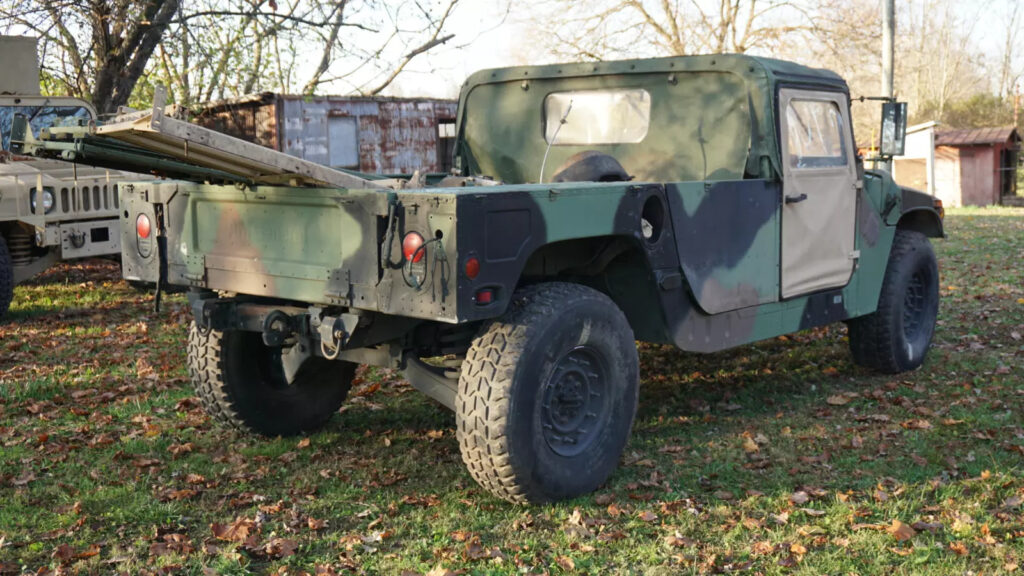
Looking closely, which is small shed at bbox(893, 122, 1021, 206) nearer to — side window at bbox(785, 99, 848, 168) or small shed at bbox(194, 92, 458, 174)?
small shed at bbox(194, 92, 458, 174)

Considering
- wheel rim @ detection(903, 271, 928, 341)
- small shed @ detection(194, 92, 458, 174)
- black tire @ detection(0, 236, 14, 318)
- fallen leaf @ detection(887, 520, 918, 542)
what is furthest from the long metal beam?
small shed @ detection(194, 92, 458, 174)

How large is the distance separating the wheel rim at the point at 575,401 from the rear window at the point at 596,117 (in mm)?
1884

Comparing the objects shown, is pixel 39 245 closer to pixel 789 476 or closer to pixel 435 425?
pixel 435 425

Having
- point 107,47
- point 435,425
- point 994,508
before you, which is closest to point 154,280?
point 435,425

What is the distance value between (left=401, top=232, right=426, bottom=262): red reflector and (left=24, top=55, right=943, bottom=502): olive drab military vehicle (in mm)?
13

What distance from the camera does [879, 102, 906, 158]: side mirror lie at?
6.13 meters

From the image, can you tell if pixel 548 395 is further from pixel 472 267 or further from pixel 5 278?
pixel 5 278

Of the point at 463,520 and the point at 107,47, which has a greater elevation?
the point at 107,47

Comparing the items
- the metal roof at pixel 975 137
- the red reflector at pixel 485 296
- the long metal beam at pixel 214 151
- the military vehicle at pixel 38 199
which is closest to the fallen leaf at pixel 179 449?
the long metal beam at pixel 214 151

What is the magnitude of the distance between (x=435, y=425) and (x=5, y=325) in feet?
17.0

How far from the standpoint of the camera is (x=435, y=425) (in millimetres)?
5867

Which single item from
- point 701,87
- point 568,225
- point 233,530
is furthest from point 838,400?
point 233,530

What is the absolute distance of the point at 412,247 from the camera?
3.99m

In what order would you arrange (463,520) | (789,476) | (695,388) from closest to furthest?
1. (463,520)
2. (789,476)
3. (695,388)
